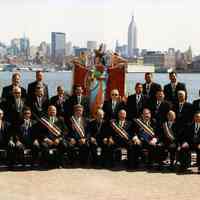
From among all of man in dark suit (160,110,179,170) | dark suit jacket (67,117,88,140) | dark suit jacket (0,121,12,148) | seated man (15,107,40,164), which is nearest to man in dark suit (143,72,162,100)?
man in dark suit (160,110,179,170)

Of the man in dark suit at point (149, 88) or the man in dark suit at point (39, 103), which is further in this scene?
the man in dark suit at point (149, 88)

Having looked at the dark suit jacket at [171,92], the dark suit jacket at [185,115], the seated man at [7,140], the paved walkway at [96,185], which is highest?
the dark suit jacket at [171,92]

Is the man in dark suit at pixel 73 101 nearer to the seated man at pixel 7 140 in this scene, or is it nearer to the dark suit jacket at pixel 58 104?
the dark suit jacket at pixel 58 104

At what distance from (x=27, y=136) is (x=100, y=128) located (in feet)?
4.78

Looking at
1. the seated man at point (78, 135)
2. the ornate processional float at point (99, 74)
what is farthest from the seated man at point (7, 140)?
the ornate processional float at point (99, 74)

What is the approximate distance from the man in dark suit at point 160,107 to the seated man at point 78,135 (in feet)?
4.85

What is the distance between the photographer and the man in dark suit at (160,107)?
35.1 ft

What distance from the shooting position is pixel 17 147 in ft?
32.9

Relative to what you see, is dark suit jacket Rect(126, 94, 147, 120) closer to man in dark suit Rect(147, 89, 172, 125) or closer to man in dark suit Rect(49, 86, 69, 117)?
man in dark suit Rect(147, 89, 172, 125)

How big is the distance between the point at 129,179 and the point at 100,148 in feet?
4.65

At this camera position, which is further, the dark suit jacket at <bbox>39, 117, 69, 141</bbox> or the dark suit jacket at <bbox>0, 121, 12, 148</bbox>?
the dark suit jacket at <bbox>39, 117, 69, 141</bbox>

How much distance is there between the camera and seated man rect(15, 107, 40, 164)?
10.2m

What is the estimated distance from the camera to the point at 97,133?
34.4 ft

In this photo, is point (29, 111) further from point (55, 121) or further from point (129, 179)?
point (129, 179)
